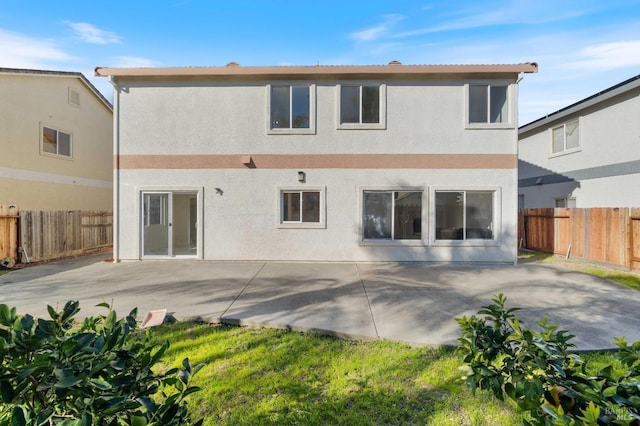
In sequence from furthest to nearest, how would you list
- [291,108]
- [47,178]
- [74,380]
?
A: [47,178] < [291,108] < [74,380]

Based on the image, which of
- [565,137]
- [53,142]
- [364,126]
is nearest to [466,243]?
[364,126]

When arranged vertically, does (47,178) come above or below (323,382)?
above

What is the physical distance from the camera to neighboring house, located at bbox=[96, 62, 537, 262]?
10.1 meters

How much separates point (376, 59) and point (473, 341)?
11121 millimetres

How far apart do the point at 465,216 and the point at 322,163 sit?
203 inches

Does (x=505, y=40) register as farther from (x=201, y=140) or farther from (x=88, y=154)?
(x=88, y=154)

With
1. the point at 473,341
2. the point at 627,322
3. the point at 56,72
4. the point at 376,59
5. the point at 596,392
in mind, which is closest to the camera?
the point at 596,392

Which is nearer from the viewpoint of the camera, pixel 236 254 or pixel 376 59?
pixel 236 254

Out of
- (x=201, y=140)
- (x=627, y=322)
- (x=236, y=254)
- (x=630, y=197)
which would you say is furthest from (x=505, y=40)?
(x=236, y=254)

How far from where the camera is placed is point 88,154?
1587 cm

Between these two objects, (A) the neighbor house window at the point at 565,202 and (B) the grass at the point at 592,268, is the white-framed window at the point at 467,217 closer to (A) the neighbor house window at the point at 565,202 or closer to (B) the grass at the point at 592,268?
(B) the grass at the point at 592,268

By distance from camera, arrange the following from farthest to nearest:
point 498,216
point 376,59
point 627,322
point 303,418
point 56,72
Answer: point 56,72 → point 376,59 → point 498,216 → point 627,322 → point 303,418

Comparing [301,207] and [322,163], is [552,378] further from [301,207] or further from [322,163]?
[322,163]

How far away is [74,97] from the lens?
15.1 metres
